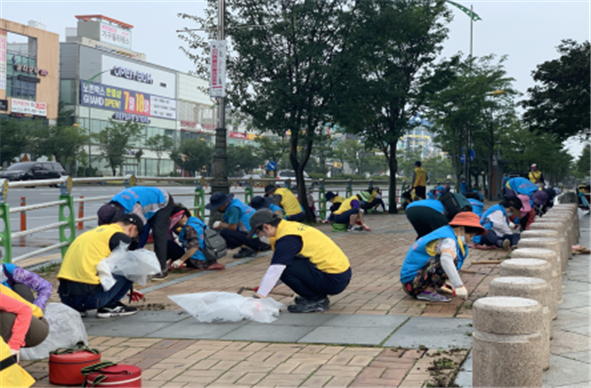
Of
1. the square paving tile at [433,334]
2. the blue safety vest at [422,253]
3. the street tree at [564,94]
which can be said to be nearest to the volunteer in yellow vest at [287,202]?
the blue safety vest at [422,253]

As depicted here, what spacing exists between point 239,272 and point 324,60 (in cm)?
1014

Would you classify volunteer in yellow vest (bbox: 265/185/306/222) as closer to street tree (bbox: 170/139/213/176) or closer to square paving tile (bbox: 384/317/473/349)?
square paving tile (bbox: 384/317/473/349)

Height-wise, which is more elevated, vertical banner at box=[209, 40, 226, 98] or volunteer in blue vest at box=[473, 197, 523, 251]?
vertical banner at box=[209, 40, 226, 98]

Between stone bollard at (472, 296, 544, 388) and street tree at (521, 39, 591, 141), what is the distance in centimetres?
2063

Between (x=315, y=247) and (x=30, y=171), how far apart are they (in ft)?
114

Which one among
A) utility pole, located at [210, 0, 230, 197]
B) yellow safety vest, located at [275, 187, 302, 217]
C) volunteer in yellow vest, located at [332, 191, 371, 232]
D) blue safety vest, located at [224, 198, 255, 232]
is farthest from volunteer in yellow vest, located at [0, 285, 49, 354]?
volunteer in yellow vest, located at [332, 191, 371, 232]

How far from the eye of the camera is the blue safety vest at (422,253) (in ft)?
21.1

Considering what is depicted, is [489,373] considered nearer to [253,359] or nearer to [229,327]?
[253,359]

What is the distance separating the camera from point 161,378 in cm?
433

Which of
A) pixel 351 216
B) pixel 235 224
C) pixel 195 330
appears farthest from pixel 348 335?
pixel 351 216

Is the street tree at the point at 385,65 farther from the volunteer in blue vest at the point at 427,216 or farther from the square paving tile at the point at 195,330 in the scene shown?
the square paving tile at the point at 195,330

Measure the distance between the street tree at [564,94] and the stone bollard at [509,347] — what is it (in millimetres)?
20633

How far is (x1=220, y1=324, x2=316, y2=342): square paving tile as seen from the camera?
526 centimetres

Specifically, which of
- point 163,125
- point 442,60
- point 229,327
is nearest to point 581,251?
point 229,327
